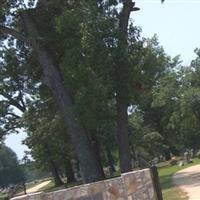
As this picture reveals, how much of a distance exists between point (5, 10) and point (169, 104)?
3922 cm

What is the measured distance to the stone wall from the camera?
1150 centimetres

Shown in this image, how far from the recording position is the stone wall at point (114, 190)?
37.7 feet

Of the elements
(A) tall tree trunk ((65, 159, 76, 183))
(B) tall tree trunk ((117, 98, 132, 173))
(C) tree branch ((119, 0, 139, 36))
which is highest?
(C) tree branch ((119, 0, 139, 36))

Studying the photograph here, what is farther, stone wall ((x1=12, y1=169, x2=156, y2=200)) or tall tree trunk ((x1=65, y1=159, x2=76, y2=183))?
tall tree trunk ((x1=65, y1=159, x2=76, y2=183))

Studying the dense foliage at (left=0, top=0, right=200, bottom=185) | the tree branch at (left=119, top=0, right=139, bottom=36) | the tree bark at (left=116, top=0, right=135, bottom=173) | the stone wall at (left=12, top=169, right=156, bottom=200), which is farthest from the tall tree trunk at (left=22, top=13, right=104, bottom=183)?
the stone wall at (left=12, top=169, right=156, bottom=200)

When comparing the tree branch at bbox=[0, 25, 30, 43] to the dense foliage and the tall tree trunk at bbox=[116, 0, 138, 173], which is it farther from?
the tall tree trunk at bbox=[116, 0, 138, 173]

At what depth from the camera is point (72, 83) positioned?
24000 millimetres

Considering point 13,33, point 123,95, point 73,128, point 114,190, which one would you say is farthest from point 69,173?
point 114,190

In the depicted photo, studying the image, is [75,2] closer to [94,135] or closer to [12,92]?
[94,135]

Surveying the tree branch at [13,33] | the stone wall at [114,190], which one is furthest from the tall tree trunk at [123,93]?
the stone wall at [114,190]

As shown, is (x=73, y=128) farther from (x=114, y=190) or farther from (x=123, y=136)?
(x=114, y=190)

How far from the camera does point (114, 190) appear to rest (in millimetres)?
12234

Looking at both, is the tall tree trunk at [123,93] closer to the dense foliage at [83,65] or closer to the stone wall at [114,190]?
the dense foliage at [83,65]

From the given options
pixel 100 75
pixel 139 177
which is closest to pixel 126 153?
pixel 100 75
